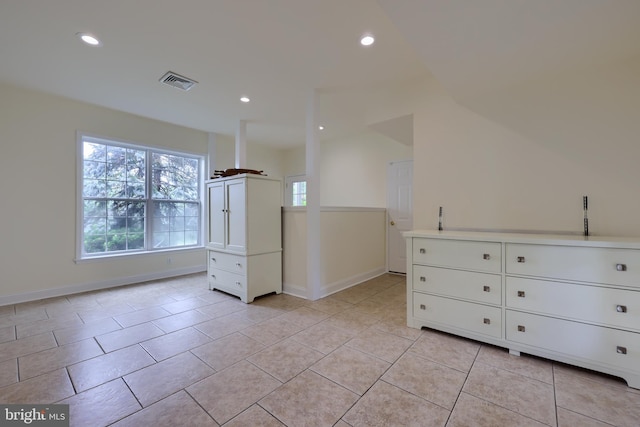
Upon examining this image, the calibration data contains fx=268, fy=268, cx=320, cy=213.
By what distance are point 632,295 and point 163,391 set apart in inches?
115

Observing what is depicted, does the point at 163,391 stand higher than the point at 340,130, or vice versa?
the point at 340,130

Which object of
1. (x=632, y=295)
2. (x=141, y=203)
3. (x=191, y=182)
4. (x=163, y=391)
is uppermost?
(x=191, y=182)

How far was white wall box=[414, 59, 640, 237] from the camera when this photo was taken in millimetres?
2109

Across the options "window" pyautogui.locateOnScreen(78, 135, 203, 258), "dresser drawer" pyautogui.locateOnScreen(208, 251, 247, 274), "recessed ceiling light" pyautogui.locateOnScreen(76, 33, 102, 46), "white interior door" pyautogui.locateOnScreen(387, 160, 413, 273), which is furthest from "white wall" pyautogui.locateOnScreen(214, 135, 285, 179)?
"recessed ceiling light" pyautogui.locateOnScreen(76, 33, 102, 46)

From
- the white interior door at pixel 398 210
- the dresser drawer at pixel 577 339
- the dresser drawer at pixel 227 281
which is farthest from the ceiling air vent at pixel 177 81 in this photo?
the dresser drawer at pixel 577 339

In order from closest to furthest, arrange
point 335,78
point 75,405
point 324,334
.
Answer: point 75,405 → point 324,334 → point 335,78

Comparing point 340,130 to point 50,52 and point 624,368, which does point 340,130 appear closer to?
point 50,52

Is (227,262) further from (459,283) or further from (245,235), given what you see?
(459,283)

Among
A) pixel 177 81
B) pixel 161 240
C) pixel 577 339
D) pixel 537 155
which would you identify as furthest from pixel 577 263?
pixel 161 240

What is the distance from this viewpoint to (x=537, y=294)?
1.93 metres

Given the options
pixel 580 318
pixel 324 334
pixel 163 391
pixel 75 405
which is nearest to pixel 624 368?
pixel 580 318

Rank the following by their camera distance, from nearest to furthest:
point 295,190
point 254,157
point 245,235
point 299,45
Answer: point 299,45, point 245,235, point 254,157, point 295,190

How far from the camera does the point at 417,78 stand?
3.00 metres

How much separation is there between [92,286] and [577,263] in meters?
5.33
